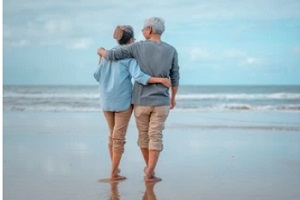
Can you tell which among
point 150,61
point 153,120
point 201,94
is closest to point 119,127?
point 153,120

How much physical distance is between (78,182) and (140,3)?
5421 millimetres

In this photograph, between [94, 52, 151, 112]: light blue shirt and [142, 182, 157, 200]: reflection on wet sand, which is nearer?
[142, 182, 157, 200]: reflection on wet sand

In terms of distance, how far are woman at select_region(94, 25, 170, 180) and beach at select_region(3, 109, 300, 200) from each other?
0.27 meters

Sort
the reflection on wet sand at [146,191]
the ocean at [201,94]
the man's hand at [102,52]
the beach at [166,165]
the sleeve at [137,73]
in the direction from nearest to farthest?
1. the reflection on wet sand at [146,191]
2. the beach at [166,165]
3. the sleeve at [137,73]
4. the man's hand at [102,52]
5. the ocean at [201,94]

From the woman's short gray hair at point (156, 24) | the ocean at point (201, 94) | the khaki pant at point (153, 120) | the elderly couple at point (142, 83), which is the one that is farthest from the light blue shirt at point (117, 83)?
the ocean at point (201, 94)

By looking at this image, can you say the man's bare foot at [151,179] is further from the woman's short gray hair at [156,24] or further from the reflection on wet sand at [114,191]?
the woman's short gray hair at [156,24]

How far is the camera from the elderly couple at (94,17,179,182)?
3514mm

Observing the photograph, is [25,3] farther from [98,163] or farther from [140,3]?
[98,163]

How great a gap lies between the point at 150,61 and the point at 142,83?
0.15 m

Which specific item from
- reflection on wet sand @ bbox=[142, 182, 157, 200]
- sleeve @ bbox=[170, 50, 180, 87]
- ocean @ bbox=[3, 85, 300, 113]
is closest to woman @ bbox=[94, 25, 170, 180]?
sleeve @ bbox=[170, 50, 180, 87]

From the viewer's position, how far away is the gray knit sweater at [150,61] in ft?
11.5

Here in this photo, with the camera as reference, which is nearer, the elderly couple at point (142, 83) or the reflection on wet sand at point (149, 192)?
the reflection on wet sand at point (149, 192)

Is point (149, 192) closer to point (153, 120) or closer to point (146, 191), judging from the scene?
point (146, 191)

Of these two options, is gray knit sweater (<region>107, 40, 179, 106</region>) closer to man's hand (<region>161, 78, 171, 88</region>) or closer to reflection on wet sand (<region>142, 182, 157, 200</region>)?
man's hand (<region>161, 78, 171, 88</region>)
